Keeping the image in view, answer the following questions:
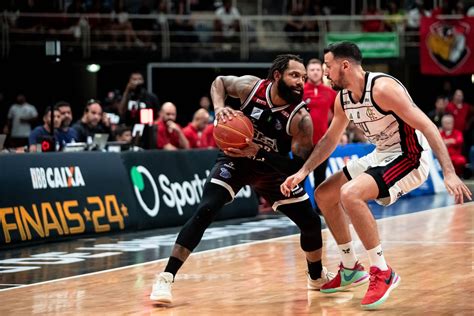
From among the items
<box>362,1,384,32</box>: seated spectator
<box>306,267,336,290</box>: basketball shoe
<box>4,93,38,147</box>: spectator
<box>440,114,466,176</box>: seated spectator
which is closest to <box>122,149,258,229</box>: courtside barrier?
<box>306,267,336,290</box>: basketball shoe

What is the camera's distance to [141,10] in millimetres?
28625

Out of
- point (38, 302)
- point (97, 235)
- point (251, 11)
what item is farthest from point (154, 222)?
point (251, 11)

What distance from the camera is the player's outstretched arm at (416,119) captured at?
7.73m

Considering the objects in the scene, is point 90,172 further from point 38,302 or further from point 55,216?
point 38,302

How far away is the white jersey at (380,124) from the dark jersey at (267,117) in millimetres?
524

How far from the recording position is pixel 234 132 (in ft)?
27.7

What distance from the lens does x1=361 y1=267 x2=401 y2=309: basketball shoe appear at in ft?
26.6

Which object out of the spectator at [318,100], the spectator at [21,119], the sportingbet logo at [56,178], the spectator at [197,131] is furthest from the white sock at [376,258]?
the spectator at [21,119]

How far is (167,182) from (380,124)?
7084mm

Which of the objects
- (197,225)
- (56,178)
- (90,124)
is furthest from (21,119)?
(197,225)

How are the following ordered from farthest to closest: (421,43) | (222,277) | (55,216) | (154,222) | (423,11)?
(423,11) → (421,43) → (154,222) → (55,216) → (222,277)

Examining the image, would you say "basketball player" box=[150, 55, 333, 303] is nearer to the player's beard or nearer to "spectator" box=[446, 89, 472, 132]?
the player's beard

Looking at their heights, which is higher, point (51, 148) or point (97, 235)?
point (51, 148)

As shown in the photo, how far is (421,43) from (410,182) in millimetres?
19229
